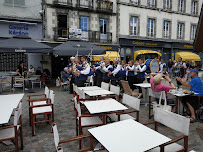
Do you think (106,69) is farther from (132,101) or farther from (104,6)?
(104,6)

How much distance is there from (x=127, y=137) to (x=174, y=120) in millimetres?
933

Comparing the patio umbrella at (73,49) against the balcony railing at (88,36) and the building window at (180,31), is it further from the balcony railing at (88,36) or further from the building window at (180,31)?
the building window at (180,31)

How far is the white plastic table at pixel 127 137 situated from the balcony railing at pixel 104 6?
1549 cm

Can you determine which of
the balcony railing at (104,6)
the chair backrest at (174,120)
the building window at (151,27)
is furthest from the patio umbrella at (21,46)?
the building window at (151,27)

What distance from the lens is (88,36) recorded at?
52.7ft

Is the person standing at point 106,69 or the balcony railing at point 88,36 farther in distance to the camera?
the balcony railing at point 88,36

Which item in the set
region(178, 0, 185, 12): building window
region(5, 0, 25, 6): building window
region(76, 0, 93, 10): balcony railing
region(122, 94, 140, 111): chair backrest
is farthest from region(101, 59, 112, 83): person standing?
region(178, 0, 185, 12): building window

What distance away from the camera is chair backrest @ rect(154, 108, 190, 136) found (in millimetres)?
2449

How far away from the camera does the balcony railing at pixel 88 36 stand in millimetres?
14824

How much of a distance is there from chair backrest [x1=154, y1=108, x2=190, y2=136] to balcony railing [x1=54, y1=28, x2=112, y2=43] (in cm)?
1338

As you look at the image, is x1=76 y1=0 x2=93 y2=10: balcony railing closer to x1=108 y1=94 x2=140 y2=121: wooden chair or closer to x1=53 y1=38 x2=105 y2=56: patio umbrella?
x1=53 y1=38 x2=105 y2=56: patio umbrella

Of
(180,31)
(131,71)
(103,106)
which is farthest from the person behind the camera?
(180,31)

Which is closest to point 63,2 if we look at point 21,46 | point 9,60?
point 9,60

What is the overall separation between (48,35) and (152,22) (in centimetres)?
1211
